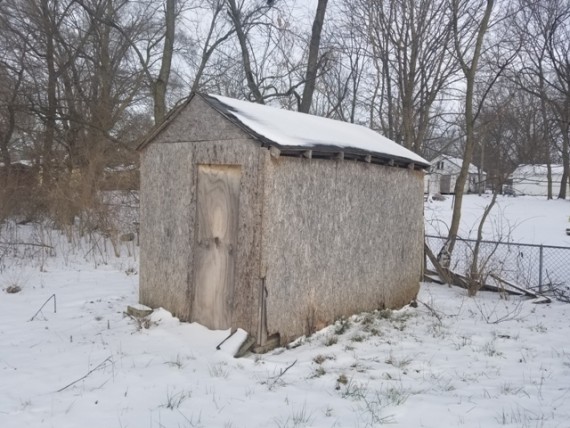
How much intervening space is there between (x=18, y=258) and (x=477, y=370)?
8810mm

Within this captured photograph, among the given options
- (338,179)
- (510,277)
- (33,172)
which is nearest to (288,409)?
(338,179)

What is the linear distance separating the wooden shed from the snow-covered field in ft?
1.25

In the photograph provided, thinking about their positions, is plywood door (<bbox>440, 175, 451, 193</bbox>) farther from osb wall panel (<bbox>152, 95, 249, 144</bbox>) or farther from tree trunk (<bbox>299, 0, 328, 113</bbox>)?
osb wall panel (<bbox>152, 95, 249, 144</bbox>)

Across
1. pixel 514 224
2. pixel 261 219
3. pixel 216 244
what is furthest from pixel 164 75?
pixel 514 224

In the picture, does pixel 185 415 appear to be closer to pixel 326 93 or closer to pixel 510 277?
pixel 510 277

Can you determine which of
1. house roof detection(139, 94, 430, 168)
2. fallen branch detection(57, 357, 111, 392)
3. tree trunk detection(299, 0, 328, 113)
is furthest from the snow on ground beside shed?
fallen branch detection(57, 357, 111, 392)

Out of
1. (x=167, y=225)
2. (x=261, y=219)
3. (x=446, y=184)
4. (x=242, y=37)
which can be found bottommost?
(x=167, y=225)

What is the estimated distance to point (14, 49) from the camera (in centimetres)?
1347

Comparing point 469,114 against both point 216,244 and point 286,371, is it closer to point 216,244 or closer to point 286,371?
point 216,244

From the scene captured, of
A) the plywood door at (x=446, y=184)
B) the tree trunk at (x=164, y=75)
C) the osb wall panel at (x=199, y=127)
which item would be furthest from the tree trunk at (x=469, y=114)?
the plywood door at (x=446, y=184)

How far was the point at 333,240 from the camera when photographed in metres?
5.79

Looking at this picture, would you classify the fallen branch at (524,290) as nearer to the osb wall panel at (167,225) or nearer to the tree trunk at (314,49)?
the osb wall panel at (167,225)

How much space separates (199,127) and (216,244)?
1414mm

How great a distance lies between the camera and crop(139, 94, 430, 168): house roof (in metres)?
4.93
